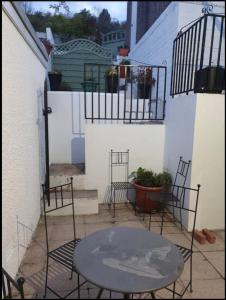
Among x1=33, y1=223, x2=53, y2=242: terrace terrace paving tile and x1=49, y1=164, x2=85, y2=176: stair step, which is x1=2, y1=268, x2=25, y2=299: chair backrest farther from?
x1=49, y1=164, x2=85, y2=176: stair step

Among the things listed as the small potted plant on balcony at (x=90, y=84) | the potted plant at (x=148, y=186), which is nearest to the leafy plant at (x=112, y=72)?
the small potted plant on balcony at (x=90, y=84)

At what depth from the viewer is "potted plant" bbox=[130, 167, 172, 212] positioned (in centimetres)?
370

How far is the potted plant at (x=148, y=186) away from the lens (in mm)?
3698

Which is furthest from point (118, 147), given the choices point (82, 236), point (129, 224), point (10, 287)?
point (10, 287)

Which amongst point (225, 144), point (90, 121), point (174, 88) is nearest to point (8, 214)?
point (225, 144)

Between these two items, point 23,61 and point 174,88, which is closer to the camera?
point 23,61

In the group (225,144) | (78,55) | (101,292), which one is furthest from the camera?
(78,55)

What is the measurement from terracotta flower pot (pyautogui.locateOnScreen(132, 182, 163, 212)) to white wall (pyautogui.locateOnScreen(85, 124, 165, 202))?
487 millimetres

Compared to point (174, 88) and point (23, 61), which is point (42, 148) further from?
point (174, 88)

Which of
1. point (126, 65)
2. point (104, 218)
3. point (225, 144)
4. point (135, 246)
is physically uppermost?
point (126, 65)

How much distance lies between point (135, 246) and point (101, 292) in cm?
71

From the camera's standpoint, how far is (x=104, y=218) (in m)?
3.60

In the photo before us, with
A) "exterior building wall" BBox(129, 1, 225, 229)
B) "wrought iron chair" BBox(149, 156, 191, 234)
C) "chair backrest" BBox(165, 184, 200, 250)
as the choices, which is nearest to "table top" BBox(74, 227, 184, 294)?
"exterior building wall" BBox(129, 1, 225, 229)

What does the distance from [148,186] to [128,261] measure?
2.43 m
